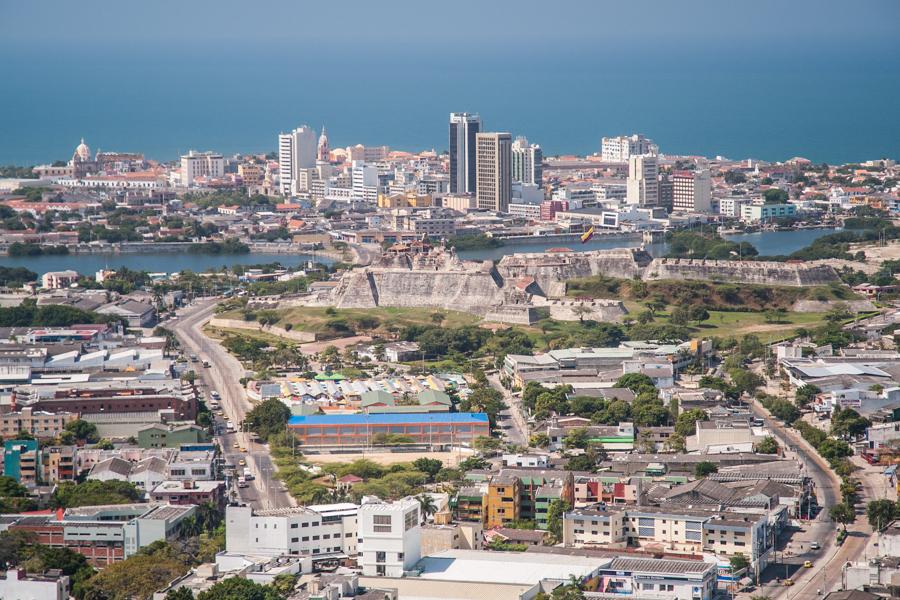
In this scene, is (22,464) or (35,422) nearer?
(22,464)

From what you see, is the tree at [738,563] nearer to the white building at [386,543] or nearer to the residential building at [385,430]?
the white building at [386,543]

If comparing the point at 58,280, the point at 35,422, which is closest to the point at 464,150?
the point at 58,280

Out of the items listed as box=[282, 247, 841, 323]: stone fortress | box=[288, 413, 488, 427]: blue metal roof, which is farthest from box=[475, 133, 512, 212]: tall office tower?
box=[288, 413, 488, 427]: blue metal roof

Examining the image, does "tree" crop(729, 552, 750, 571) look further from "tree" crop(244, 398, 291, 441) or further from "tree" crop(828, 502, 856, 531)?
"tree" crop(244, 398, 291, 441)

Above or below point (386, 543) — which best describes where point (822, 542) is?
below

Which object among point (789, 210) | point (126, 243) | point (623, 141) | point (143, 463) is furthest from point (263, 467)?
point (623, 141)

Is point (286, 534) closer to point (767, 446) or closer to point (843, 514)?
point (843, 514)

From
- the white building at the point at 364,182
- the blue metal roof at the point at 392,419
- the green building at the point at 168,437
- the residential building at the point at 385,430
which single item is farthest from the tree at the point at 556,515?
the white building at the point at 364,182

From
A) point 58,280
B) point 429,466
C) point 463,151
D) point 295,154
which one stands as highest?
point 295,154
